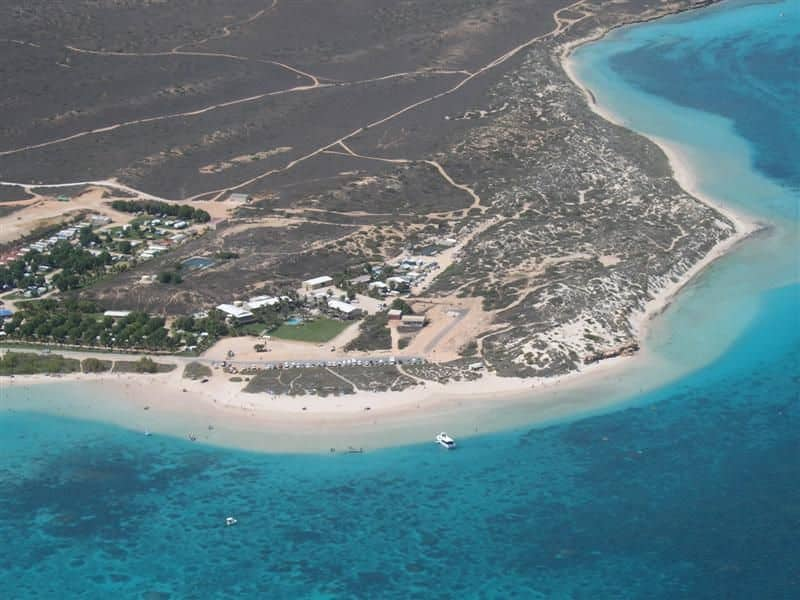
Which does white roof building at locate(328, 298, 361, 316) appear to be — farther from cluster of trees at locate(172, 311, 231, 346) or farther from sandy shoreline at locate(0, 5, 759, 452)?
sandy shoreline at locate(0, 5, 759, 452)

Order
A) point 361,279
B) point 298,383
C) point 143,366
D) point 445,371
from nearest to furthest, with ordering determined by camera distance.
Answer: point 298,383 → point 445,371 → point 143,366 → point 361,279

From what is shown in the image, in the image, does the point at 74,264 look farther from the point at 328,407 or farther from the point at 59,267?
the point at 328,407

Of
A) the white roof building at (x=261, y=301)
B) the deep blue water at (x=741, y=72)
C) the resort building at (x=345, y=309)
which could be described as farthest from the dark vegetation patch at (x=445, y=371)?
the deep blue water at (x=741, y=72)

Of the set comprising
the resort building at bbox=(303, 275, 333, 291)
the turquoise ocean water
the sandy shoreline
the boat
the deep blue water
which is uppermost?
the deep blue water

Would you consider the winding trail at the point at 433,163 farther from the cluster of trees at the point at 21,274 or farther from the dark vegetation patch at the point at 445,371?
the cluster of trees at the point at 21,274

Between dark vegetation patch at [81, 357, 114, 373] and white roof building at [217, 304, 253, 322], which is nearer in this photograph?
dark vegetation patch at [81, 357, 114, 373]

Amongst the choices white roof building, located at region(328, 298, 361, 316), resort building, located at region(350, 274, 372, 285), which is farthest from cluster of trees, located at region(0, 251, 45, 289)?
resort building, located at region(350, 274, 372, 285)

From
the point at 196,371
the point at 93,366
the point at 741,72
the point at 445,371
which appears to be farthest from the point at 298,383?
the point at 741,72
